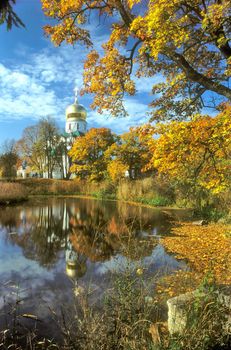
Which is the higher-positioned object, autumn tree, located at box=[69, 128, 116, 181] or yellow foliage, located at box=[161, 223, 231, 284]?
autumn tree, located at box=[69, 128, 116, 181]

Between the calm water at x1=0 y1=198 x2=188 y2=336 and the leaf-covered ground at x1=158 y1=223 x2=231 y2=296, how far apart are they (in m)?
0.42

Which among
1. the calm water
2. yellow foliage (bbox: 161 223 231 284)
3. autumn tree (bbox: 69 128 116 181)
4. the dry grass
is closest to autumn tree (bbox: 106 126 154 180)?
autumn tree (bbox: 69 128 116 181)

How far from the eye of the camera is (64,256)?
8398mm

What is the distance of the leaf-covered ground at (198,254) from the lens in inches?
230

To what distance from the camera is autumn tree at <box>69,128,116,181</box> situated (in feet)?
123

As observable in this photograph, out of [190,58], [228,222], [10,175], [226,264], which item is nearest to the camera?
[226,264]

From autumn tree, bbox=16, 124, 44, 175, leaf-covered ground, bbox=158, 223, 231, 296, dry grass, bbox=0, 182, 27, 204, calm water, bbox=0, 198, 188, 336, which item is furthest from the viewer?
autumn tree, bbox=16, 124, 44, 175

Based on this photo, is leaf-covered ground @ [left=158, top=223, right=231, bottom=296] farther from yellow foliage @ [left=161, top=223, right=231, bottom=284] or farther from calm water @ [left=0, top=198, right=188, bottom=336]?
calm water @ [left=0, top=198, right=188, bottom=336]

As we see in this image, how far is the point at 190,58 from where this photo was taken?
352 inches

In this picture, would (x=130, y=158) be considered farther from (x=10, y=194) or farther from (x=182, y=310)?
(x=182, y=310)

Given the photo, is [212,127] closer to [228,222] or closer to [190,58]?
[190,58]

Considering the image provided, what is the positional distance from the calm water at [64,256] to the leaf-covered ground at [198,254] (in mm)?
419

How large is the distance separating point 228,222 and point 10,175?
1541 inches

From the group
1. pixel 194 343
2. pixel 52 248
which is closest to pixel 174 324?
pixel 194 343
